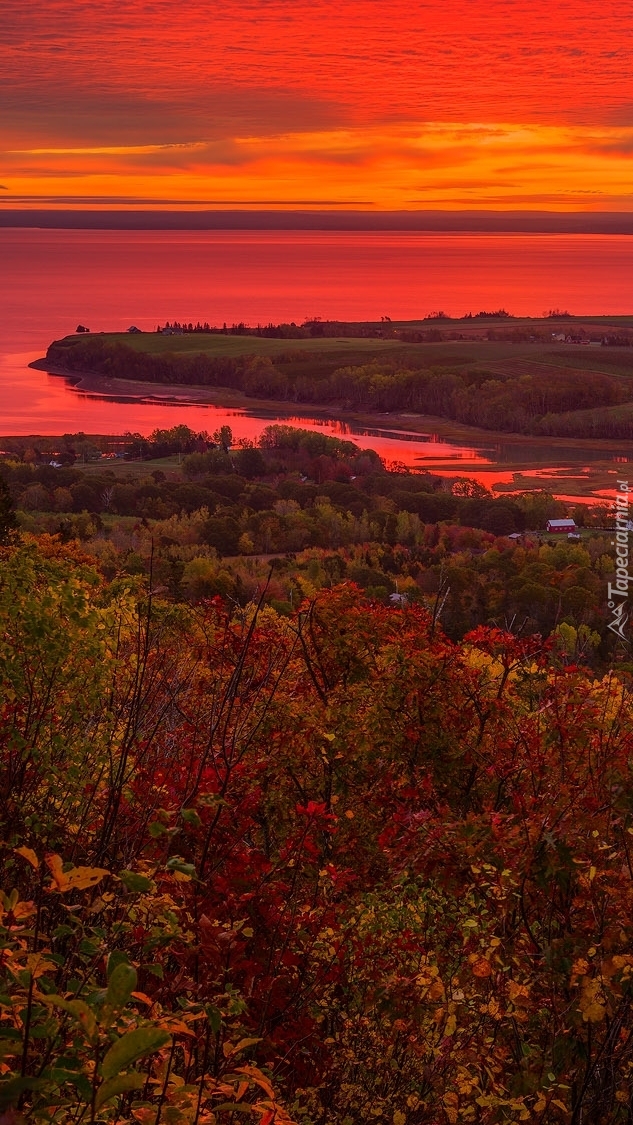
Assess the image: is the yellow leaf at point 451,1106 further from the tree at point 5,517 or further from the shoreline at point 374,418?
the shoreline at point 374,418

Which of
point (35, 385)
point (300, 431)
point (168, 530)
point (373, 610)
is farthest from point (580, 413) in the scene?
point (373, 610)

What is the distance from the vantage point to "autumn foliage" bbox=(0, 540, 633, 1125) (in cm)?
394

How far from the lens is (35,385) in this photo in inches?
7628

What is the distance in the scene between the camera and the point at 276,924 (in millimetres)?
6992

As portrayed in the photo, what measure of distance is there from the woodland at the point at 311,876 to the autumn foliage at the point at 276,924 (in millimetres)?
28

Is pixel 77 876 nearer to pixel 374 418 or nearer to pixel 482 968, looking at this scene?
pixel 482 968

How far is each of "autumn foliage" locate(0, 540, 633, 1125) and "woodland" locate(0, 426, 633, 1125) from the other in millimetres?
28

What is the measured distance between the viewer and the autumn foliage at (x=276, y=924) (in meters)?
3.94

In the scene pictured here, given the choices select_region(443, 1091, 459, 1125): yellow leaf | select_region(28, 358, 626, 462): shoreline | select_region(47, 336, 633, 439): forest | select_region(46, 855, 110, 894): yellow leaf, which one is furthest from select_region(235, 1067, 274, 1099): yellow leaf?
select_region(47, 336, 633, 439): forest

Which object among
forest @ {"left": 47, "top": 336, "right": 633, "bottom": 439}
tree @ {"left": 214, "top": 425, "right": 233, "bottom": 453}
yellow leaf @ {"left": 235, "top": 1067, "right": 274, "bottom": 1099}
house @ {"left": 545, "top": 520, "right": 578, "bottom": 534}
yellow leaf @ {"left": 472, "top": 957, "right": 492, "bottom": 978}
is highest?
forest @ {"left": 47, "top": 336, "right": 633, "bottom": 439}

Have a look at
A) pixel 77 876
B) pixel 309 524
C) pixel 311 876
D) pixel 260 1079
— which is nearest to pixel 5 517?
pixel 311 876

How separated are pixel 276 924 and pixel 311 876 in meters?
2.37

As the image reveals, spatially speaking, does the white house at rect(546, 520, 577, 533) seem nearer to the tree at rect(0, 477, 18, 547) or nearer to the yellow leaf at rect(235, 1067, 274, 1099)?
the tree at rect(0, 477, 18, 547)

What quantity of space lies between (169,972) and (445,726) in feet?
20.9
